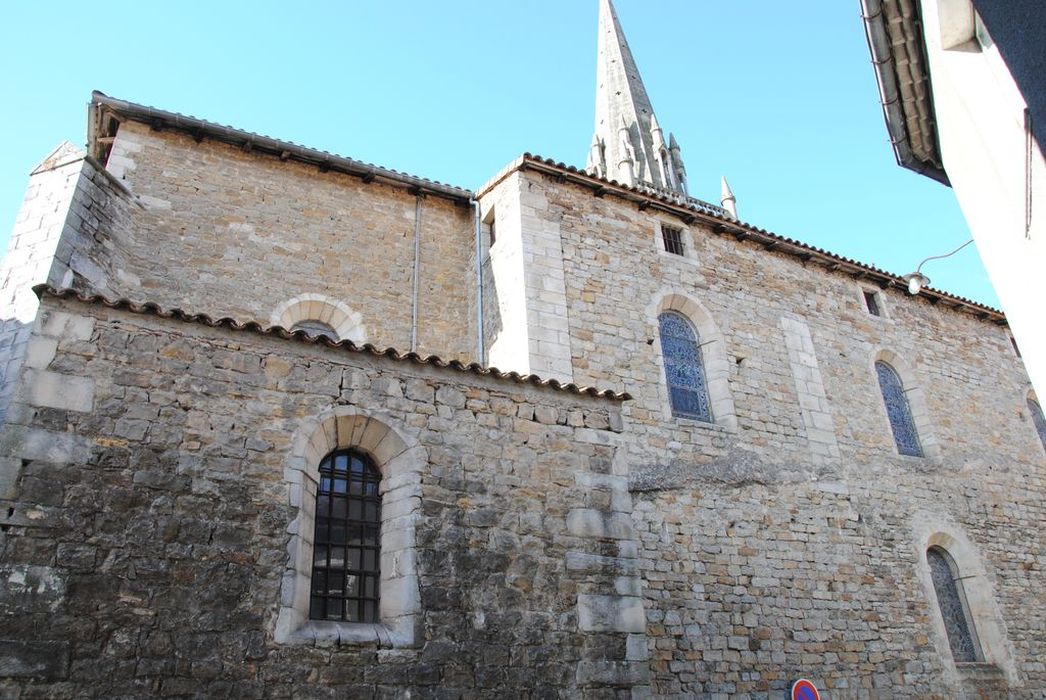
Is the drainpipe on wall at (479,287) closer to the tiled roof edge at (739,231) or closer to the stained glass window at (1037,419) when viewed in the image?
the tiled roof edge at (739,231)

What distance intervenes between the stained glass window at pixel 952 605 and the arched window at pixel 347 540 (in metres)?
9.12

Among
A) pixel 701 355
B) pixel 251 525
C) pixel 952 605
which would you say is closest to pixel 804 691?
pixel 952 605

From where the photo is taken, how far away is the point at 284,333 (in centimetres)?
599

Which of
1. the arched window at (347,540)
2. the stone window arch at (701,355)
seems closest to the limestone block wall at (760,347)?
the stone window arch at (701,355)

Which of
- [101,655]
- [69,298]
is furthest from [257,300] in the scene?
[101,655]

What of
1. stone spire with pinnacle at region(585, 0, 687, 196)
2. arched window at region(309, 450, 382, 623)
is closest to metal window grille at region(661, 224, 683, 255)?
arched window at region(309, 450, 382, 623)

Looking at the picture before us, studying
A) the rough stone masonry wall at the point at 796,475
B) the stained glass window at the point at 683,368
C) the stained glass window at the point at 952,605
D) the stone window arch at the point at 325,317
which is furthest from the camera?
the stained glass window at the point at 952,605

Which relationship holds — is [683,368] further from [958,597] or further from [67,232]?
[67,232]

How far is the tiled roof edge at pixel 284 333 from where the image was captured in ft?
17.9

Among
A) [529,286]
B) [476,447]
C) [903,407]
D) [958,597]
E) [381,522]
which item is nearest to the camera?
[381,522]

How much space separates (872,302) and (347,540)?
11.5 meters

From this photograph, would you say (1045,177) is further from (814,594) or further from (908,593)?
(908,593)

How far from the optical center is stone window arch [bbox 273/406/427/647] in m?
5.27

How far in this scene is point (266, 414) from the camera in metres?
5.71
